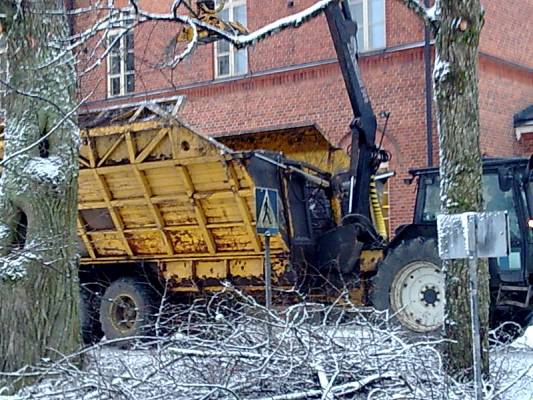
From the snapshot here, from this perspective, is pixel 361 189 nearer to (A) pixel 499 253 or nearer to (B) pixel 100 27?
(B) pixel 100 27

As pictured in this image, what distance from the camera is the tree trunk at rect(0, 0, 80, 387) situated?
854 centimetres

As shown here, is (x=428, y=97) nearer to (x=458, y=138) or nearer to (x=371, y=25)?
(x=371, y=25)

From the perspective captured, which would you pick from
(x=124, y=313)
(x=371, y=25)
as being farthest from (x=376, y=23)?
(x=124, y=313)

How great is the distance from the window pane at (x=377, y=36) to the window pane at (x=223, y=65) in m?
4.04

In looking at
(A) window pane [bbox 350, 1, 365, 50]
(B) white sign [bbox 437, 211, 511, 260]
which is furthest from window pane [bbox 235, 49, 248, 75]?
(B) white sign [bbox 437, 211, 511, 260]

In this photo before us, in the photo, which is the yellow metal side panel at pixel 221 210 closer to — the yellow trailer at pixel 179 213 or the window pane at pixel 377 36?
the yellow trailer at pixel 179 213

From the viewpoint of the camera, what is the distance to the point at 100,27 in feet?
28.7

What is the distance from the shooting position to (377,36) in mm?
20375

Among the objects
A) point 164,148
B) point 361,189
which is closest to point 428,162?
point 361,189

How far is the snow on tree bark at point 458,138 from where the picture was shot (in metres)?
7.78

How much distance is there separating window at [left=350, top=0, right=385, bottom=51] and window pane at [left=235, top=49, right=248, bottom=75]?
3066mm

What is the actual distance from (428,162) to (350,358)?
42.0 feet

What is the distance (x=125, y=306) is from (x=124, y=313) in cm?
35

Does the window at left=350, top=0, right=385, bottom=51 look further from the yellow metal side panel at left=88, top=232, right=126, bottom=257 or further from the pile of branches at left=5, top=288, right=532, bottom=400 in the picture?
the pile of branches at left=5, top=288, right=532, bottom=400
